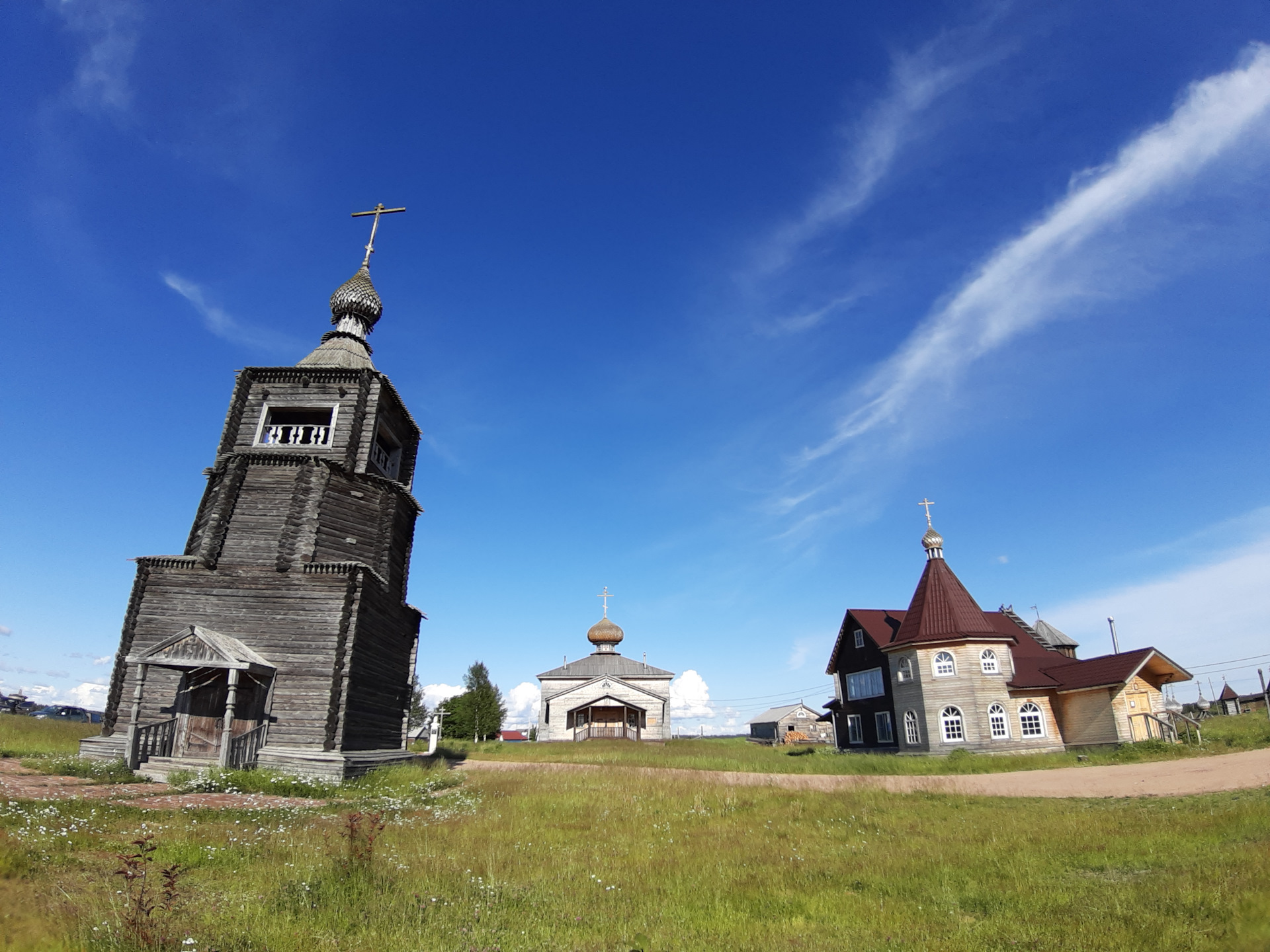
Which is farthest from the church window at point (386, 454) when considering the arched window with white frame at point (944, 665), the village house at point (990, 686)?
the arched window with white frame at point (944, 665)

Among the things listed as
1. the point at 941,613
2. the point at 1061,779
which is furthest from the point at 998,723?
the point at 1061,779

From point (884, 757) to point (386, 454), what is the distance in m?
25.2

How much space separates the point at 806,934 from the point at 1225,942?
11.1ft

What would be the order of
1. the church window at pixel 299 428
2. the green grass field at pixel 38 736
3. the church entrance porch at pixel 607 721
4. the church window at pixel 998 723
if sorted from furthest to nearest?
the church entrance porch at pixel 607 721, the church window at pixel 998 723, the church window at pixel 299 428, the green grass field at pixel 38 736

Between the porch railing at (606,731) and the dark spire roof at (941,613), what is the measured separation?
23.6m

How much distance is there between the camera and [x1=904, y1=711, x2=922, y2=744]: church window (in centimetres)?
3397

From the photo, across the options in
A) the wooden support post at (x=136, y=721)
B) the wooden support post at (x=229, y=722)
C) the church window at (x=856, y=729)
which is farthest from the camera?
the church window at (x=856, y=729)

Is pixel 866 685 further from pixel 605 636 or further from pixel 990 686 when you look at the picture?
pixel 605 636

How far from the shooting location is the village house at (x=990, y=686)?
31859 mm

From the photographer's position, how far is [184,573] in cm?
2000

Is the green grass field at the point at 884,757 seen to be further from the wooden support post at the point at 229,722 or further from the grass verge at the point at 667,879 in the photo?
the wooden support post at the point at 229,722

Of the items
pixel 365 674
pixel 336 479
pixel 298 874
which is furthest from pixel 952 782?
pixel 336 479

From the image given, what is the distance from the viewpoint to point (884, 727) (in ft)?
124

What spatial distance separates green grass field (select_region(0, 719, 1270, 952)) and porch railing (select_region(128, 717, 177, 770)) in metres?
6.35
